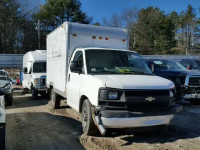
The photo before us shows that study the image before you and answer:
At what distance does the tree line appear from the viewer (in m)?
39.9

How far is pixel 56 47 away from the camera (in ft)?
25.7

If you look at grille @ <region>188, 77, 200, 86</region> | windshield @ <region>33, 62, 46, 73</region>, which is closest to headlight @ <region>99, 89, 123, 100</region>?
grille @ <region>188, 77, 200, 86</region>

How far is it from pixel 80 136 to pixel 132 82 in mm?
1807

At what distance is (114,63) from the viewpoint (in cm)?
593

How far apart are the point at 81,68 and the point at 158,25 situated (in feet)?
149

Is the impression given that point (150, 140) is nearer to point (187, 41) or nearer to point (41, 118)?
point (41, 118)

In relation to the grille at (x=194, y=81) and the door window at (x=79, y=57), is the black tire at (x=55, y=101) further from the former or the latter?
the grille at (x=194, y=81)

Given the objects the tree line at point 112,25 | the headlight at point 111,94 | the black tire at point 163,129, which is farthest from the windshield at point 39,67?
the tree line at point 112,25

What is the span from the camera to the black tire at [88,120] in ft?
16.5

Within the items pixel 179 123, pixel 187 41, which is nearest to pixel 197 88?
pixel 179 123

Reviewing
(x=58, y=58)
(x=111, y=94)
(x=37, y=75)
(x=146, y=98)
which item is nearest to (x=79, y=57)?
(x=58, y=58)

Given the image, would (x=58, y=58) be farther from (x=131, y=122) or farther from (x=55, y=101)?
(x=131, y=122)

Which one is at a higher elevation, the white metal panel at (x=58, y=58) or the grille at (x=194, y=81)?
the white metal panel at (x=58, y=58)

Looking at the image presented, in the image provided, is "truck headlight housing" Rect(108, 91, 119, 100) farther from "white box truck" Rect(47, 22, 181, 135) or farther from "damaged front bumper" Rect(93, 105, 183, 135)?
"damaged front bumper" Rect(93, 105, 183, 135)
